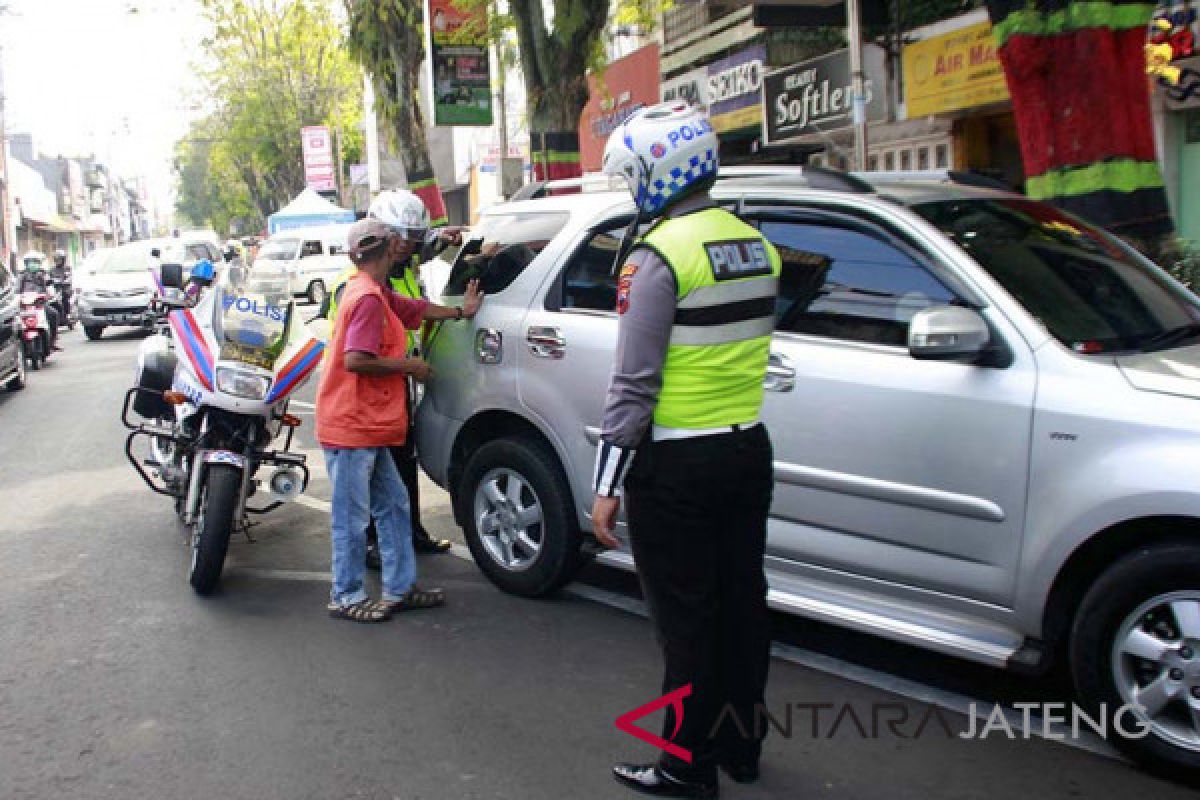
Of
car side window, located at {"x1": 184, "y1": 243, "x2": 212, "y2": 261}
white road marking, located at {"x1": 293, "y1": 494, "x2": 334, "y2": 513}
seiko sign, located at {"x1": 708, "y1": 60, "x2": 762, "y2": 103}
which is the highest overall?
seiko sign, located at {"x1": 708, "y1": 60, "x2": 762, "y2": 103}

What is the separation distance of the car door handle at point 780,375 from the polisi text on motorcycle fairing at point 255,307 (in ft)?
9.02

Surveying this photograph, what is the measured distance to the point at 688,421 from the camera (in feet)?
10.4

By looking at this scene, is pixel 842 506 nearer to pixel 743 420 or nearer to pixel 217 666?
pixel 743 420

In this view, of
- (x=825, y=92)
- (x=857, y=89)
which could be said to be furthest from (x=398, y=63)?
(x=857, y=89)

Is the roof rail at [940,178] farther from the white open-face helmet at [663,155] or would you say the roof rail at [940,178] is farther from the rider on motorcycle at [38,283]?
the rider on motorcycle at [38,283]

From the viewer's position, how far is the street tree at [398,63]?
613 inches

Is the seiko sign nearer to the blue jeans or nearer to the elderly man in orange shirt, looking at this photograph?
the elderly man in orange shirt

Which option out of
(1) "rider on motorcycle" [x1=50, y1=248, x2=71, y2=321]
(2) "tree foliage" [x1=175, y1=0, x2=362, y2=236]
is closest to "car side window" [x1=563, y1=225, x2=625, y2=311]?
(1) "rider on motorcycle" [x1=50, y1=248, x2=71, y2=321]

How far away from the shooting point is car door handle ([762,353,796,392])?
4.16 metres

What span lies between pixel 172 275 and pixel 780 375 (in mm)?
3930

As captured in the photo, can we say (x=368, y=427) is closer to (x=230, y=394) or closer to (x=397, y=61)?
(x=230, y=394)

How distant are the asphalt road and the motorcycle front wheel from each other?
0.14 metres

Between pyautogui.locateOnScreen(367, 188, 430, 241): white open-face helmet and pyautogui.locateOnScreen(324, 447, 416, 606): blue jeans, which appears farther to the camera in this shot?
pyautogui.locateOnScreen(367, 188, 430, 241): white open-face helmet

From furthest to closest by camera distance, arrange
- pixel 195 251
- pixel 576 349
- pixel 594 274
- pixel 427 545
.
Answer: pixel 195 251 → pixel 427 545 → pixel 594 274 → pixel 576 349
